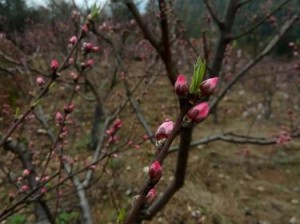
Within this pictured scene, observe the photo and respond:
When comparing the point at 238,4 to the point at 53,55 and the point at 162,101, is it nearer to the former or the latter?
the point at 53,55

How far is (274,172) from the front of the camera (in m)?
7.67

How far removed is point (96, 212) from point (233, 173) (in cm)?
280

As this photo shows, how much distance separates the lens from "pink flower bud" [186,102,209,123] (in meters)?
Answer: 0.77

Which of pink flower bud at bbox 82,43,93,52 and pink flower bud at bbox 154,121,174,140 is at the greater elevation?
pink flower bud at bbox 82,43,93,52

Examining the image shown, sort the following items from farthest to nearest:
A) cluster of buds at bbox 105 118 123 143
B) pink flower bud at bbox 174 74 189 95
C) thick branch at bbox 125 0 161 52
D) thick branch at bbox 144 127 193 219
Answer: thick branch at bbox 144 127 193 219 < cluster of buds at bbox 105 118 123 143 < thick branch at bbox 125 0 161 52 < pink flower bud at bbox 174 74 189 95

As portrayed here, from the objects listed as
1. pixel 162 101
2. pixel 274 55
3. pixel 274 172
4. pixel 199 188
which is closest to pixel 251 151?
pixel 274 172

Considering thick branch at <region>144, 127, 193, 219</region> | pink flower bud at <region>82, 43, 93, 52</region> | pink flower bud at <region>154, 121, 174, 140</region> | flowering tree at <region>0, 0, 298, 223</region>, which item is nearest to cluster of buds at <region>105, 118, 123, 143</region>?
flowering tree at <region>0, 0, 298, 223</region>

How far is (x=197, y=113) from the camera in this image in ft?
2.54

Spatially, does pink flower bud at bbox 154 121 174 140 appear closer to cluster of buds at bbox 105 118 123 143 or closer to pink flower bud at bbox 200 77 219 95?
pink flower bud at bbox 200 77 219 95

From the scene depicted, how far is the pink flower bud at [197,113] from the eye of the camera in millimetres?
773

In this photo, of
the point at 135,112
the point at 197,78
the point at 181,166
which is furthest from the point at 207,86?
the point at 135,112

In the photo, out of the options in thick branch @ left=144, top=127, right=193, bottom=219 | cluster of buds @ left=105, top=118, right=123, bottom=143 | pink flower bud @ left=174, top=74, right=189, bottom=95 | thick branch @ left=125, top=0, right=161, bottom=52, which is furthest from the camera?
thick branch @ left=144, top=127, right=193, bottom=219

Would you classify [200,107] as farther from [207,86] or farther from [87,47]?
[87,47]

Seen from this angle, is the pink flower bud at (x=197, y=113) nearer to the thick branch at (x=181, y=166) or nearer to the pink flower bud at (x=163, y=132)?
the pink flower bud at (x=163, y=132)
